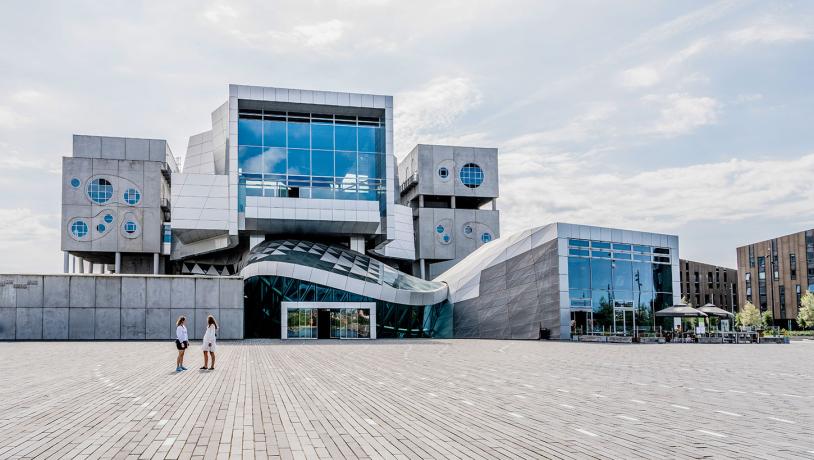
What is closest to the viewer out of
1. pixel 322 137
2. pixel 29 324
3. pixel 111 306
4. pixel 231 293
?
pixel 29 324

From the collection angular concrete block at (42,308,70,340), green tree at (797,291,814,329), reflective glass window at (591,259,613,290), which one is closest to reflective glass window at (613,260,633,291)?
reflective glass window at (591,259,613,290)

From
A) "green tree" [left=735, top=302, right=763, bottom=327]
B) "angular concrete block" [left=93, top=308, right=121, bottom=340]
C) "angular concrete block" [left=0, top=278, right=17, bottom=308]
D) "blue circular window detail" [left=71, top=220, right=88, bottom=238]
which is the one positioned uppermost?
"blue circular window detail" [left=71, top=220, right=88, bottom=238]

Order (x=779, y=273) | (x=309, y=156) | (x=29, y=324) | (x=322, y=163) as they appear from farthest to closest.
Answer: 1. (x=779, y=273)
2. (x=322, y=163)
3. (x=309, y=156)
4. (x=29, y=324)

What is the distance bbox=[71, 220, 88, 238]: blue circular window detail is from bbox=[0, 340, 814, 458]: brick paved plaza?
151 ft

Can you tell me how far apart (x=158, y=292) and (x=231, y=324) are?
4.19 metres

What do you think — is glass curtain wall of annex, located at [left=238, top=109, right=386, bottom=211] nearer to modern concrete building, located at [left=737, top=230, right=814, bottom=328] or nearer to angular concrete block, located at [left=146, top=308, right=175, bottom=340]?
angular concrete block, located at [left=146, top=308, right=175, bottom=340]

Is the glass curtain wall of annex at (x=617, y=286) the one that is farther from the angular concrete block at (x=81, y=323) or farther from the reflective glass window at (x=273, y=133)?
the angular concrete block at (x=81, y=323)

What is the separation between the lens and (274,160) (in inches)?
2095

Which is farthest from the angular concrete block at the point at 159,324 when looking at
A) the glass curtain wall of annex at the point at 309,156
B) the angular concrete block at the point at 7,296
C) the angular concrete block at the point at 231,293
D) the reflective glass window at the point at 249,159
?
the reflective glass window at the point at 249,159

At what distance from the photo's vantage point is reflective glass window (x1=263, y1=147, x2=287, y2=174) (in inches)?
2085

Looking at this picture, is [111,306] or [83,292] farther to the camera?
[111,306]

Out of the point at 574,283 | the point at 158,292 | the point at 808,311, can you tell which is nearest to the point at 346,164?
the point at 158,292

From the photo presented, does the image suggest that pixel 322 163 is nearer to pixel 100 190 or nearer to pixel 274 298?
pixel 274 298

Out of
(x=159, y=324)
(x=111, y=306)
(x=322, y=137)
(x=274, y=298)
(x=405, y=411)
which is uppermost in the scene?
(x=322, y=137)
